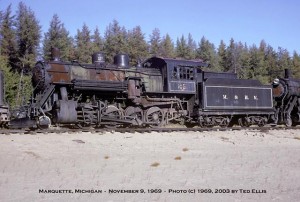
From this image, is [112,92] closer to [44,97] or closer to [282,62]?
[44,97]

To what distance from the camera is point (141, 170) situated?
729 centimetres

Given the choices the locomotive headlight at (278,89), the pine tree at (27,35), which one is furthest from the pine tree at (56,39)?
the locomotive headlight at (278,89)

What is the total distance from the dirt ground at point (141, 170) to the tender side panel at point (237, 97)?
257 inches

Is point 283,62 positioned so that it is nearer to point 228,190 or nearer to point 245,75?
point 245,75

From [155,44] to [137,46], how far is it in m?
10.5

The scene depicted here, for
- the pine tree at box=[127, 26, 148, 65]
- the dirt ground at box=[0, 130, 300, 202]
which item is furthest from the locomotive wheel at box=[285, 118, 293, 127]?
the pine tree at box=[127, 26, 148, 65]

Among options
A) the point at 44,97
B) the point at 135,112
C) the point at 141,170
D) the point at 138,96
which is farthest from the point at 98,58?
the point at 141,170

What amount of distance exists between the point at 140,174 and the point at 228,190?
1.90m

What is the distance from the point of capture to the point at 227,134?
15.3 meters

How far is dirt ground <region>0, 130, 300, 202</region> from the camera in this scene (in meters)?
5.48

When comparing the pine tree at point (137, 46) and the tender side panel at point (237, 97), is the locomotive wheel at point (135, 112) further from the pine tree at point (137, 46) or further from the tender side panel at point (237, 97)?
the pine tree at point (137, 46)

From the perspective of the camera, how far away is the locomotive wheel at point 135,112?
1597 centimetres

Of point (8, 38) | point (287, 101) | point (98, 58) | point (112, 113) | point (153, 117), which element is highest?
point (8, 38)

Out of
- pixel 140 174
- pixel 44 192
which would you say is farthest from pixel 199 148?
pixel 44 192
